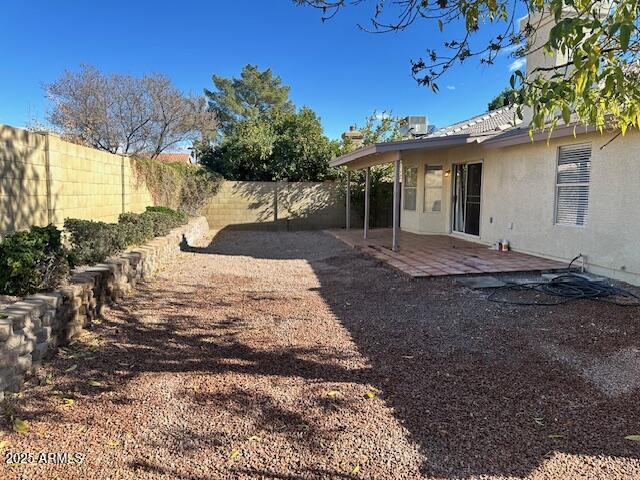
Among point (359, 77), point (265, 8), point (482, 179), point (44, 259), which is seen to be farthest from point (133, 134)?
point (44, 259)

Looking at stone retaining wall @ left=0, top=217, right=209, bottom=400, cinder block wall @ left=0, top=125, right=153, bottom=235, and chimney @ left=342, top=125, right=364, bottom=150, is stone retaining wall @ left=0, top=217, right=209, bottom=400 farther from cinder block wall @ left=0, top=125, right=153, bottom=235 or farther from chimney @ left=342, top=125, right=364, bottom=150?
chimney @ left=342, top=125, right=364, bottom=150

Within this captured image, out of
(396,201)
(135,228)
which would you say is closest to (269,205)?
(396,201)

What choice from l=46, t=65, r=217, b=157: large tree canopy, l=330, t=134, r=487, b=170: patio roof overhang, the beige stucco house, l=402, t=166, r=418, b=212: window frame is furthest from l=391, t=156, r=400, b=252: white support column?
l=46, t=65, r=217, b=157: large tree canopy

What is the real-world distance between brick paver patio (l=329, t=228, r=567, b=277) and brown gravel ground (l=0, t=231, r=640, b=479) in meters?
1.64

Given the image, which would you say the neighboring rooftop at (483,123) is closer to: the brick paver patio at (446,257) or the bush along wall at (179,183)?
the brick paver patio at (446,257)

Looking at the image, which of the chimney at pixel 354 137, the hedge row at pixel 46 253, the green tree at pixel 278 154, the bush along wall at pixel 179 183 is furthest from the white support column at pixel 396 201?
the chimney at pixel 354 137

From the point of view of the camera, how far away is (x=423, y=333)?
4762 millimetres

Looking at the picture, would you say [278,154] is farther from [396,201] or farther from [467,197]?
[396,201]

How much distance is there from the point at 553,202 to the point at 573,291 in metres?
2.61

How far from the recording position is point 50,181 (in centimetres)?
626

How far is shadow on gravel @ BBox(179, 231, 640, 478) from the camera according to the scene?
104 inches

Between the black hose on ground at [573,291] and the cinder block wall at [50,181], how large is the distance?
20.0ft

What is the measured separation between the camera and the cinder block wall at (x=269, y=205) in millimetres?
17109

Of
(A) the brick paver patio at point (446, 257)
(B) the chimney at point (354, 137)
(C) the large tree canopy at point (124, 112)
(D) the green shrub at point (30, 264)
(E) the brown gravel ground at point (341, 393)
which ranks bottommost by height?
(E) the brown gravel ground at point (341, 393)
